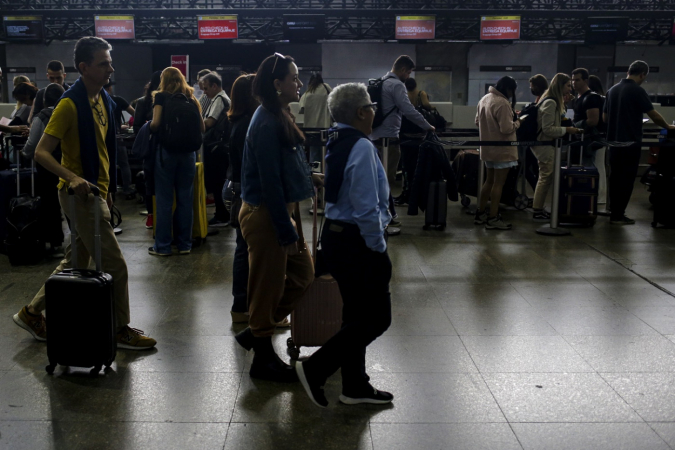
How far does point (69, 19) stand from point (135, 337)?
63.1 feet

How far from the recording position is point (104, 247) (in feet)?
11.8

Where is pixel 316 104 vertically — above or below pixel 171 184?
above

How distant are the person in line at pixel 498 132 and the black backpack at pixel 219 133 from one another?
262 cm

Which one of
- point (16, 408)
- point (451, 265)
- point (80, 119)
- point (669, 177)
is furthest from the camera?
point (669, 177)

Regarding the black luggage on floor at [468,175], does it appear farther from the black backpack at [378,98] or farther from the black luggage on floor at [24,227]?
the black luggage on floor at [24,227]

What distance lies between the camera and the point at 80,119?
138 inches

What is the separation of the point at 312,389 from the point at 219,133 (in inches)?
186

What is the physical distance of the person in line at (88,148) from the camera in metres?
3.49

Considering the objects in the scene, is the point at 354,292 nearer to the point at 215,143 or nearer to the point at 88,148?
the point at 88,148

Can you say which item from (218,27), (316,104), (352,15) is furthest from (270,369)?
(218,27)

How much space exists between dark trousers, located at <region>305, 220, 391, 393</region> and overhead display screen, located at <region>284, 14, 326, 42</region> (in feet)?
58.3

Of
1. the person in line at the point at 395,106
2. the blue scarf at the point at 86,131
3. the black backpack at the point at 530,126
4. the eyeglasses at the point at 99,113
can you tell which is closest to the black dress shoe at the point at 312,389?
the blue scarf at the point at 86,131

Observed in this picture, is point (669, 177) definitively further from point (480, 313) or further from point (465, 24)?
point (465, 24)

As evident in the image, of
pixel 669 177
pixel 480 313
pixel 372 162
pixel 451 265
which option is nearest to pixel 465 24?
A: pixel 669 177
